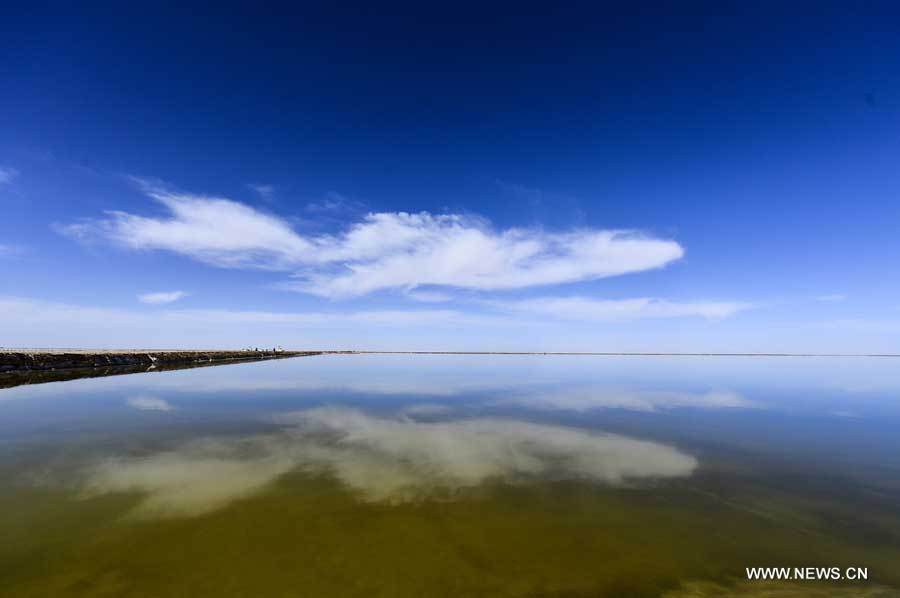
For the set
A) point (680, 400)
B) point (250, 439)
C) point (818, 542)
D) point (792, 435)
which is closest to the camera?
point (818, 542)

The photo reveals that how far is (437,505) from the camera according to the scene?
7.89 m

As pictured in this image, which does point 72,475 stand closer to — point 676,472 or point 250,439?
point 250,439

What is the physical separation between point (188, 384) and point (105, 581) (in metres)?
28.8

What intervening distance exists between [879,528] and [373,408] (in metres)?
17.6

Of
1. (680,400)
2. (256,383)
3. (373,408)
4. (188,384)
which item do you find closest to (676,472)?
(373,408)

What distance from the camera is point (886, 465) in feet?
36.7

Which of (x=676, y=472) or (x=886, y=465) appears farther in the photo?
(x=886, y=465)

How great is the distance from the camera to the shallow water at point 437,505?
545 cm

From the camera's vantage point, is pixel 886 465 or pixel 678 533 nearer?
pixel 678 533

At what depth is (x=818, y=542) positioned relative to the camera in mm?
6645

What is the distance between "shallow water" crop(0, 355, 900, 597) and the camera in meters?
5.45

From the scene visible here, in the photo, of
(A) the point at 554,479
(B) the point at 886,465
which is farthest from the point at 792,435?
(A) the point at 554,479

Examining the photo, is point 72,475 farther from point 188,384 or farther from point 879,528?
point 188,384

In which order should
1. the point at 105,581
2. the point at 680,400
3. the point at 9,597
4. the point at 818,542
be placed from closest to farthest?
the point at 9,597 → the point at 105,581 → the point at 818,542 → the point at 680,400
